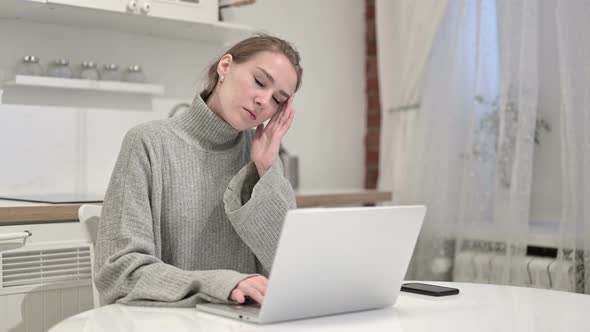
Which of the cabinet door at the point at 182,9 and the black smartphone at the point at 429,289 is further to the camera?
the cabinet door at the point at 182,9

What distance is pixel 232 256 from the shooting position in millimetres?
1677

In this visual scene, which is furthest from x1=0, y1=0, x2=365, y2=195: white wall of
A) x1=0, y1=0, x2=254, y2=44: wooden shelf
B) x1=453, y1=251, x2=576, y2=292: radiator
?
x1=453, y1=251, x2=576, y2=292: radiator

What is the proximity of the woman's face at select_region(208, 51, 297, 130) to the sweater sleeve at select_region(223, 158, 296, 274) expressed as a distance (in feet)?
0.40

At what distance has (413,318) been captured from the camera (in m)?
1.24

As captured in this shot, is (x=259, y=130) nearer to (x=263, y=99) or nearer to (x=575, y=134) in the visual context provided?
(x=263, y=99)

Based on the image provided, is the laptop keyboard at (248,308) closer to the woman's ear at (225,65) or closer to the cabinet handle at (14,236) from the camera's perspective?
the woman's ear at (225,65)

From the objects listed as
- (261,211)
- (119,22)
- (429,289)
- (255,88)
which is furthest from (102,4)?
(429,289)

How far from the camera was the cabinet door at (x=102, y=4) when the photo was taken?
97.5 inches

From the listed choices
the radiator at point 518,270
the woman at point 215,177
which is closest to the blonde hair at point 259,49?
the woman at point 215,177

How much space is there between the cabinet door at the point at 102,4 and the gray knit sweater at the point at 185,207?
1.00 metres

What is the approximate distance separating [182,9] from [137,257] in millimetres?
1556

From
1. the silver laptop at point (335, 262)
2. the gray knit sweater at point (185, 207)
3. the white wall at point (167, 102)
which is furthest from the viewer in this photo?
the white wall at point (167, 102)

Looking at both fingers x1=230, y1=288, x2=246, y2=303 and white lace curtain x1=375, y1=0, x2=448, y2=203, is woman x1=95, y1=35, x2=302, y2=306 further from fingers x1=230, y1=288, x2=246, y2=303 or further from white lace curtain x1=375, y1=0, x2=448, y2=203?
white lace curtain x1=375, y1=0, x2=448, y2=203

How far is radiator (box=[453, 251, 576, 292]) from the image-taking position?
2.47m
